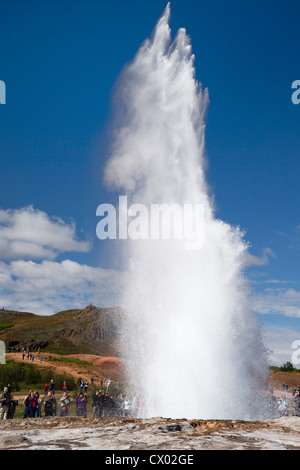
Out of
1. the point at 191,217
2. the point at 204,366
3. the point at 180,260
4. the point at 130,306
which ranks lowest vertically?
the point at 204,366

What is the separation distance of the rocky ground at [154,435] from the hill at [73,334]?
54266 millimetres

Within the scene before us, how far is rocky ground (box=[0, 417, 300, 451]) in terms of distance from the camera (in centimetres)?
729

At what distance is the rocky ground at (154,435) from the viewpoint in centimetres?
729

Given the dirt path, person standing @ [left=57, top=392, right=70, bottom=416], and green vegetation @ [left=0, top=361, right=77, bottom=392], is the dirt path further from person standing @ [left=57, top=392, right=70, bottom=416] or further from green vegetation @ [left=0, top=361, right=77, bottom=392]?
person standing @ [left=57, top=392, right=70, bottom=416]

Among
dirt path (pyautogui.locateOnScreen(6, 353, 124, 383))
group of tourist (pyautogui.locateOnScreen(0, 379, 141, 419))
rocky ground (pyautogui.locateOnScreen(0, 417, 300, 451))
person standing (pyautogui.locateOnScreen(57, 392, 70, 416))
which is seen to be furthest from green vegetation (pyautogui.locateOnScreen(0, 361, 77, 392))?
rocky ground (pyautogui.locateOnScreen(0, 417, 300, 451))

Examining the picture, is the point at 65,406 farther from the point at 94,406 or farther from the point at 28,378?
the point at 28,378

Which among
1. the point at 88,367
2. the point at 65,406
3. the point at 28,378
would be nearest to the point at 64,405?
the point at 65,406

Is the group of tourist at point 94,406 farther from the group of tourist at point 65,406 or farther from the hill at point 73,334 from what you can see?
the hill at point 73,334

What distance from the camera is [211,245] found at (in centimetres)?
1928

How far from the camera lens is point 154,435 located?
26.7ft
